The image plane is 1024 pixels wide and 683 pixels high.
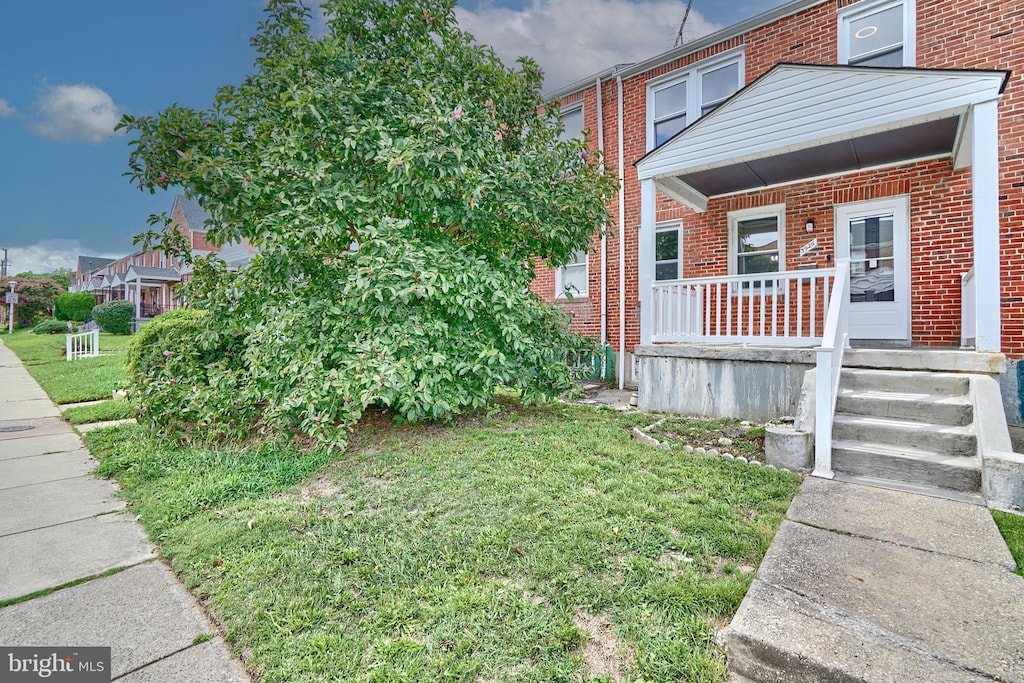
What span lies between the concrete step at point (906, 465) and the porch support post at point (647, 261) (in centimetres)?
268

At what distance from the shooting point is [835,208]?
684 centimetres

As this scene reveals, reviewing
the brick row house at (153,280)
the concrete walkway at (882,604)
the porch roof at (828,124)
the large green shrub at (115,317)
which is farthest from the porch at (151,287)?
the concrete walkway at (882,604)

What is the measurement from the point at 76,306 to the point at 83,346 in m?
16.9

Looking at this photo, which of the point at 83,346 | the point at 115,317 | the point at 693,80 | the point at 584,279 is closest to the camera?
the point at 693,80

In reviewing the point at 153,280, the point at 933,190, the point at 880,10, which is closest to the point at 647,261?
the point at 933,190

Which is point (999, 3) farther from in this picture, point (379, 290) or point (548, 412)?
point (379, 290)

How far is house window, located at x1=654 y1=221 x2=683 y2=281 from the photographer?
8.43 m

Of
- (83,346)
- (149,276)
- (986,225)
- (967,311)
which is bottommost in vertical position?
(83,346)

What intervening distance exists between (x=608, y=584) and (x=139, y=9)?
38.9 ft

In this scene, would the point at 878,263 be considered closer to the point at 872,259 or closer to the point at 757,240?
the point at 872,259

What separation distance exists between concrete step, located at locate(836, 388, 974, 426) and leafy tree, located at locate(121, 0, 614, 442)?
9.44ft

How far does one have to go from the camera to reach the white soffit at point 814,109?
447cm

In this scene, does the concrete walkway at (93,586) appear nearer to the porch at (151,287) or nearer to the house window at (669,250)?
the house window at (669,250)

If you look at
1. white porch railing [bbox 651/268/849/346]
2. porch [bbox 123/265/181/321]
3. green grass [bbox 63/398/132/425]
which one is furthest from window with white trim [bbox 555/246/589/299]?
porch [bbox 123/265/181/321]
